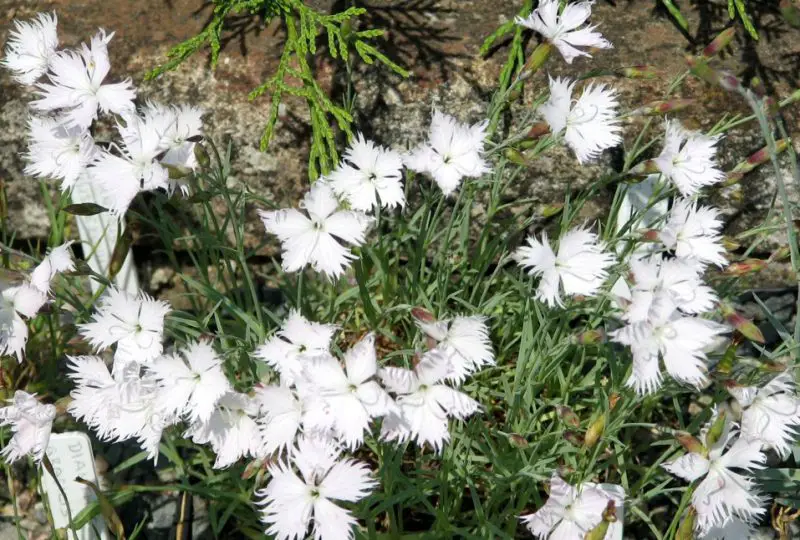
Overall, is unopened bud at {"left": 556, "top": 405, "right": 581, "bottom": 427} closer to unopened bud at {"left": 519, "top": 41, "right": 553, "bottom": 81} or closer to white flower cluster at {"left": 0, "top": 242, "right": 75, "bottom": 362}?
unopened bud at {"left": 519, "top": 41, "right": 553, "bottom": 81}

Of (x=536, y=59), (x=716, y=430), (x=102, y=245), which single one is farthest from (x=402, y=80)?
(x=716, y=430)

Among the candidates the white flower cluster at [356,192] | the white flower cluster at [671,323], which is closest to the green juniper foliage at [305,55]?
the white flower cluster at [356,192]

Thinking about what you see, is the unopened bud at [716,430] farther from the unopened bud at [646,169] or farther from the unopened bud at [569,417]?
the unopened bud at [646,169]

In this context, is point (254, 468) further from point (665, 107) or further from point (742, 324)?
point (665, 107)

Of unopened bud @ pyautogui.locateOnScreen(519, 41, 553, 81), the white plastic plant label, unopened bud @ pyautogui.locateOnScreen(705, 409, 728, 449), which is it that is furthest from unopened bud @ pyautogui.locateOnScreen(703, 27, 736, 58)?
the white plastic plant label

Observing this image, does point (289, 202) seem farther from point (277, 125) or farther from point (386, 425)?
point (386, 425)

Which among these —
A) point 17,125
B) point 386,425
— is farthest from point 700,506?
point 17,125
